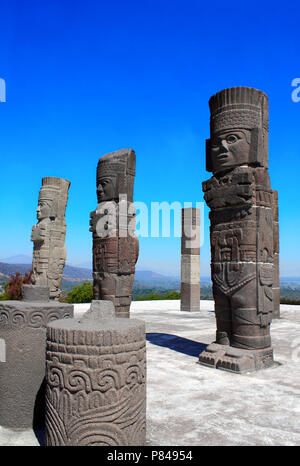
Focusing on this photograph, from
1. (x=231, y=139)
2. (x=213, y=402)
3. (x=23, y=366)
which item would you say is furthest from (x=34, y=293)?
(x=231, y=139)

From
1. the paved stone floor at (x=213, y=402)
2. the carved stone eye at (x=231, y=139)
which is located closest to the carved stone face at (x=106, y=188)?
the carved stone eye at (x=231, y=139)

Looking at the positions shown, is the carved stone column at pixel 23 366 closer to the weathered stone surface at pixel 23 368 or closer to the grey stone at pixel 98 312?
the weathered stone surface at pixel 23 368

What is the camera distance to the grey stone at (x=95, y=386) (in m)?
2.74

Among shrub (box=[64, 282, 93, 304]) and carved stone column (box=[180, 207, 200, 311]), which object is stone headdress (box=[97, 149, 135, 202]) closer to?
carved stone column (box=[180, 207, 200, 311])

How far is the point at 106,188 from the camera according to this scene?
870 centimetres

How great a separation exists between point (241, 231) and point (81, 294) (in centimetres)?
1245

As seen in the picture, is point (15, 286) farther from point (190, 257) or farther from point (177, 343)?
point (177, 343)

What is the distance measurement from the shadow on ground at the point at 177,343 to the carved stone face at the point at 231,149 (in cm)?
339

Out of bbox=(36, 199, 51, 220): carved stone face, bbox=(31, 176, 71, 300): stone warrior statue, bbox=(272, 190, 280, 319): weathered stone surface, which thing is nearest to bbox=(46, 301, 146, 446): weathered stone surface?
bbox=(272, 190, 280, 319): weathered stone surface

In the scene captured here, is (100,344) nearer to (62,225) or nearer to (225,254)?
(225,254)

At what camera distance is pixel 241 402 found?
14.0 ft
